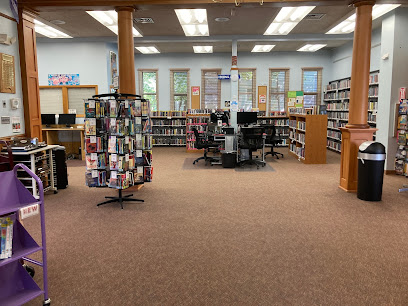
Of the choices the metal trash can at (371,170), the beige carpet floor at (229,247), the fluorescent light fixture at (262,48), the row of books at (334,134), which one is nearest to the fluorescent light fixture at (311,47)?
the fluorescent light fixture at (262,48)

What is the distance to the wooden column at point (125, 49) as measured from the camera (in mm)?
6059

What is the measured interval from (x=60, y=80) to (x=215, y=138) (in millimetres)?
5462

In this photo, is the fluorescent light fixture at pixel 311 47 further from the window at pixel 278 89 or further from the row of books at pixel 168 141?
the row of books at pixel 168 141

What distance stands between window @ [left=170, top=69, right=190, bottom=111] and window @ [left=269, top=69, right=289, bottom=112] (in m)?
3.40

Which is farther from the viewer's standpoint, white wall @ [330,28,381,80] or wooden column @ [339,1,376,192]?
white wall @ [330,28,381,80]

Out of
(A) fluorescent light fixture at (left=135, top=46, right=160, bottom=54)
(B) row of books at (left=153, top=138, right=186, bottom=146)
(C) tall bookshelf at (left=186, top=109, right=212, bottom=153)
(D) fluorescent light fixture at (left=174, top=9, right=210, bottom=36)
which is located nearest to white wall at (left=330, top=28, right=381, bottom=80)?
(D) fluorescent light fixture at (left=174, top=9, right=210, bottom=36)

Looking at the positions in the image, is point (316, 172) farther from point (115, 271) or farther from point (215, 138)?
point (115, 271)

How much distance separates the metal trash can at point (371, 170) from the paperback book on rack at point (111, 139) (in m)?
3.68

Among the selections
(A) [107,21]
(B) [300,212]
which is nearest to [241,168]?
(B) [300,212]

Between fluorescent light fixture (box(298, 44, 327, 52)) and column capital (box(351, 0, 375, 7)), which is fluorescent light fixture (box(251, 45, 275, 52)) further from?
column capital (box(351, 0, 375, 7))

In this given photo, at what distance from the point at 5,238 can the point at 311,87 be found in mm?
12746

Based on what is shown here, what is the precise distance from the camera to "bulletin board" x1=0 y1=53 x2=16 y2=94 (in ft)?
17.8

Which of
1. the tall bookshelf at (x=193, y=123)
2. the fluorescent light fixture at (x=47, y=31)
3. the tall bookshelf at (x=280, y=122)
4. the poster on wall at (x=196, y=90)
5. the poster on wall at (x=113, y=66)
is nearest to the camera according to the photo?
the fluorescent light fixture at (x=47, y=31)

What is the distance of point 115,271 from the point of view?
3.16 metres
